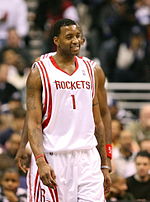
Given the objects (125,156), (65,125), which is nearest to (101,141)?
(65,125)

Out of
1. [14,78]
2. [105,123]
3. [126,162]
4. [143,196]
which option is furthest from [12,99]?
[105,123]

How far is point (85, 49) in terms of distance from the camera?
758 inches

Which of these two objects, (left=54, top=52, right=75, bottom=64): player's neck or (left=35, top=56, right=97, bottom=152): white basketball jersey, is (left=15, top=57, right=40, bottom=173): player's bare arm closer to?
(left=54, top=52, right=75, bottom=64): player's neck

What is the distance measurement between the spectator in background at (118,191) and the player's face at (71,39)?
3.91 meters

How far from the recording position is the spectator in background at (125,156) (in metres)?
13.0

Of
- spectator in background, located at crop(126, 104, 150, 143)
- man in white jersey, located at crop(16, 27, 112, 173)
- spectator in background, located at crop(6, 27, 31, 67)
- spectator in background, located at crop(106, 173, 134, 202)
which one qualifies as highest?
spectator in background, located at crop(6, 27, 31, 67)

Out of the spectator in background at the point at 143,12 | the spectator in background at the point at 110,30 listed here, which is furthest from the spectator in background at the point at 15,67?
the spectator in background at the point at 143,12

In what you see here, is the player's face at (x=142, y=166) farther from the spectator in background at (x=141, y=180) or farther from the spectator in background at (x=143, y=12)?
the spectator in background at (x=143, y=12)

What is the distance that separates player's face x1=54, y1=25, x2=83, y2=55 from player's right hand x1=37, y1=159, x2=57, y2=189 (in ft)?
3.49

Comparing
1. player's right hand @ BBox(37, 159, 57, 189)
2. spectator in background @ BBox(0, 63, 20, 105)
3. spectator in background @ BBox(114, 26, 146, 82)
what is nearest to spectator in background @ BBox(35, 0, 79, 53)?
spectator in background @ BBox(114, 26, 146, 82)

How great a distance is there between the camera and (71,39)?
844 centimetres

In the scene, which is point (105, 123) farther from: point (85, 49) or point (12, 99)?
point (85, 49)

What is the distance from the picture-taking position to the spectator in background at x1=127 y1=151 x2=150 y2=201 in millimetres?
12117

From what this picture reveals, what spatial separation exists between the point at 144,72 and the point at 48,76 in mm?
9717
